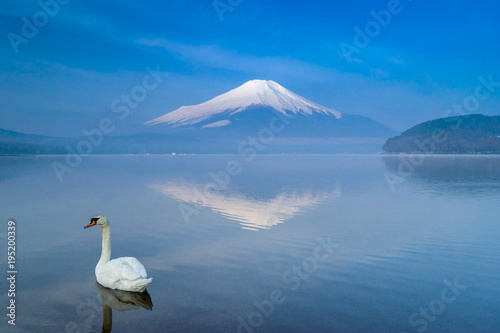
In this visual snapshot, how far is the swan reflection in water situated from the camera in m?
6.73

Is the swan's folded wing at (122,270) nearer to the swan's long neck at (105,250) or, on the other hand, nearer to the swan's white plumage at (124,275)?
the swan's white plumage at (124,275)

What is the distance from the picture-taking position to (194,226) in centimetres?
1441

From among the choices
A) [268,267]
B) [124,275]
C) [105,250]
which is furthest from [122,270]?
[268,267]

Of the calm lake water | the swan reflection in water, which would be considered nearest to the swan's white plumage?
the swan reflection in water

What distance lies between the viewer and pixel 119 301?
7.18 metres

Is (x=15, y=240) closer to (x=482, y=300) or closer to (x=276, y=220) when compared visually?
(x=276, y=220)

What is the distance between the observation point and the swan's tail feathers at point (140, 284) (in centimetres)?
712

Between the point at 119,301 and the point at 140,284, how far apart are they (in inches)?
19.8

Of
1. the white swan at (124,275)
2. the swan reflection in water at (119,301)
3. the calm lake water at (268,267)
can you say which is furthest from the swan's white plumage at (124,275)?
the calm lake water at (268,267)

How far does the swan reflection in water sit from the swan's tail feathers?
0.17 metres

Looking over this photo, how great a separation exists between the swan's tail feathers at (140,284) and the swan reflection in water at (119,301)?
0.17 metres

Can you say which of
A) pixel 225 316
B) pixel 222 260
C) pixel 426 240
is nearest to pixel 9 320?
pixel 225 316

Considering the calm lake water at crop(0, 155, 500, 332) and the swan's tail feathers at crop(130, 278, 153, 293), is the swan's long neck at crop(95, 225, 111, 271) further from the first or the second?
the swan's tail feathers at crop(130, 278, 153, 293)

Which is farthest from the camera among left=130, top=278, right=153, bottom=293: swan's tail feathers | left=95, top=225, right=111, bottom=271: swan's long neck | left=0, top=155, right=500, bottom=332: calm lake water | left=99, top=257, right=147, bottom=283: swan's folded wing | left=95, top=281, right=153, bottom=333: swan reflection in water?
left=95, top=225, right=111, bottom=271: swan's long neck
